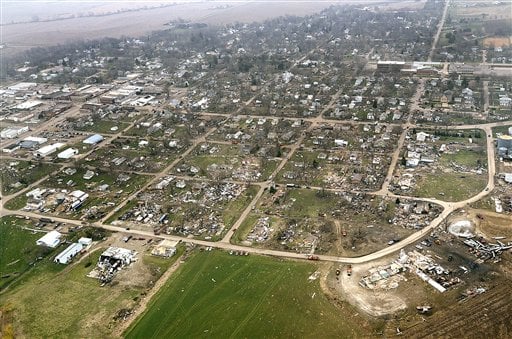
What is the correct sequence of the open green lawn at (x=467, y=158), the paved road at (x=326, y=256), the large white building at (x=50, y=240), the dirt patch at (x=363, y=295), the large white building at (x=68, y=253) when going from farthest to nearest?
the open green lawn at (x=467, y=158)
the large white building at (x=50, y=240)
the large white building at (x=68, y=253)
the paved road at (x=326, y=256)
the dirt patch at (x=363, y=295)

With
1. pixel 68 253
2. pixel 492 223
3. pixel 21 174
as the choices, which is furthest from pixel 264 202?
pixel 21 174

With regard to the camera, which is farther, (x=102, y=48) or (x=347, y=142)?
(x=102, y=48)

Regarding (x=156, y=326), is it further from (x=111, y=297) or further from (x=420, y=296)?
(x=420, y=296)

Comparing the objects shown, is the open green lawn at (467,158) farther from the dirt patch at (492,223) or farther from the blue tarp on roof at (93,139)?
the blue tarp on roof at (93,139)

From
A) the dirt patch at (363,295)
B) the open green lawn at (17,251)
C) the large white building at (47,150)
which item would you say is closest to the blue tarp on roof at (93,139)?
the large white building at (47,150)

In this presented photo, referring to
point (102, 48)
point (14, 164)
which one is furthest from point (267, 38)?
point (14, 164)

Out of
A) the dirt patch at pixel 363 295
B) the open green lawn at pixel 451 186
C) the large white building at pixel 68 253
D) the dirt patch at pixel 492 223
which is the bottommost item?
the dirt patch at pixel 363 295
